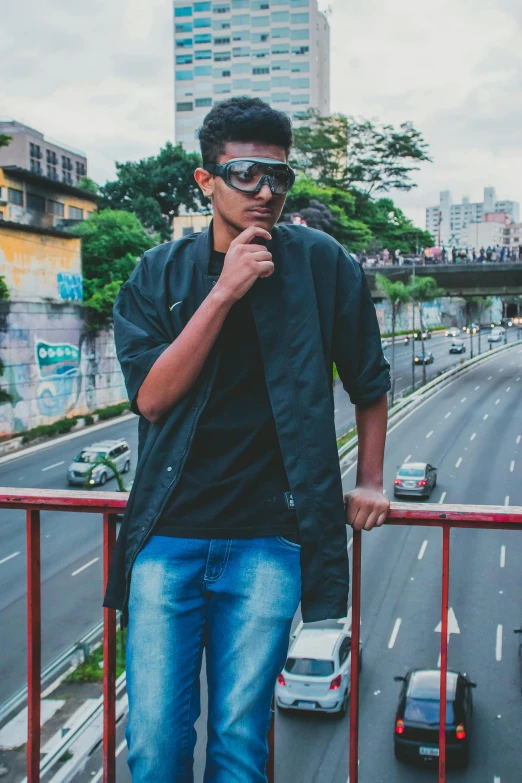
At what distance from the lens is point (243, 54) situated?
104375mm

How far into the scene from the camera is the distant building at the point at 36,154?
59500 millimetres

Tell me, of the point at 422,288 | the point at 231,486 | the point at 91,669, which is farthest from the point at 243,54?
the point at 231,486

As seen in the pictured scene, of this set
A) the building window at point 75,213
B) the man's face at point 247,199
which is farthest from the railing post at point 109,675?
the building window at point 75,213

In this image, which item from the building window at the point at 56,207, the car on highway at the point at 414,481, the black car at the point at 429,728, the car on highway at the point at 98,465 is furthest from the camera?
the building window at the point at 56,207

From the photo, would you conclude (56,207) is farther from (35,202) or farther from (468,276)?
(468,276)

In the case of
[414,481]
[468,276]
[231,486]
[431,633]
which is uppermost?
[468,276]

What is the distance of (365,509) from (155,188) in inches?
2327

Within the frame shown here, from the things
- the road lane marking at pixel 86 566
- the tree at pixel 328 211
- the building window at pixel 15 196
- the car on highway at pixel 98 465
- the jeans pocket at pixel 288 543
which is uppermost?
the tree at pixel 328 211

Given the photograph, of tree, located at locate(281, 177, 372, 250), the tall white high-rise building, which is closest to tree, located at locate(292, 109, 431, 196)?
tree, located at locate(281, 177, 372, 250)

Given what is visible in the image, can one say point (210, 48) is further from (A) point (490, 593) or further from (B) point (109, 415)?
(A) point (490, 593)

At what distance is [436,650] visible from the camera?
16578 millimetres

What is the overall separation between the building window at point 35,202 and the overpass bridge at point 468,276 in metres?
17.9

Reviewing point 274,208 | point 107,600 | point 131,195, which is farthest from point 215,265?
point 131,195

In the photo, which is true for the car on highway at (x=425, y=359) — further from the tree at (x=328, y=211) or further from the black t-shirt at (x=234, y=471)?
the black t-shirt at (x=234, y=471)
